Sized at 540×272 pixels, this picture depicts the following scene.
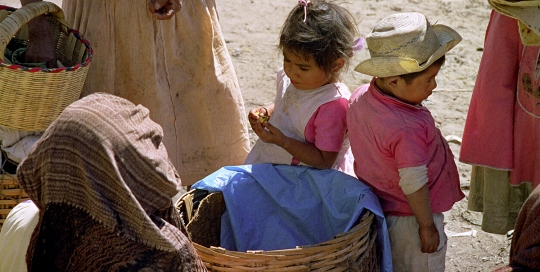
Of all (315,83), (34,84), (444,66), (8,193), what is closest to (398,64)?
(315,83)

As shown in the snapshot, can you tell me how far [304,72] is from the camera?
322 cm

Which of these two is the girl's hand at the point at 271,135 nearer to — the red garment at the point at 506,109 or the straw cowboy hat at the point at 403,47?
the straw cowboy hat at the point at 403,47

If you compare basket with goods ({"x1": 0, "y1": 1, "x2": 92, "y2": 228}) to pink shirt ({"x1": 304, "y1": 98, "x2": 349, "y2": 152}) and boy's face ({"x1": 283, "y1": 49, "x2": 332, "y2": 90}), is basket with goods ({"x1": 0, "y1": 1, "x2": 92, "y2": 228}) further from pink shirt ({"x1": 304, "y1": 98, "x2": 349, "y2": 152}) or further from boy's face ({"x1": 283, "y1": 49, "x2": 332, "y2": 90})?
pink shirt ({"x1": 304, "y1": 98, "x2": 349, "y2": 152})

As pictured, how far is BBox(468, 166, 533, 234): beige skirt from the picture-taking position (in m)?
3.28

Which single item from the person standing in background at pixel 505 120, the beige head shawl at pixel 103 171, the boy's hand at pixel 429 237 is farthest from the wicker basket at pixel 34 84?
the person standing in background at pixel 505 120

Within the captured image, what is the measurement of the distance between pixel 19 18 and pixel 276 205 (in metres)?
1.37

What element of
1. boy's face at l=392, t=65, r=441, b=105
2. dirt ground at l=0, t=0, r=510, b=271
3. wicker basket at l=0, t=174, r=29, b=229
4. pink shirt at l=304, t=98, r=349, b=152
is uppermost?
boy's face at l=392, t=65, r=441, b=105

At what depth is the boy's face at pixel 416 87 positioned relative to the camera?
2.86 metres

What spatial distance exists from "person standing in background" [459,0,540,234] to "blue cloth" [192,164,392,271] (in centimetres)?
64

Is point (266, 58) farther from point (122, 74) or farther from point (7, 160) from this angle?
point (7, 160)

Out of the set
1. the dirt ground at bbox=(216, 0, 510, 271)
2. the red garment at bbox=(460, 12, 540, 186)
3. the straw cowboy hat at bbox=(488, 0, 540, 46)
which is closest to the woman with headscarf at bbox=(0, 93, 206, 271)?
the straw cowboy hat at bbox=(488, 0, 540, 46)

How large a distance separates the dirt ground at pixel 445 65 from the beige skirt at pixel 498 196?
0.64 m

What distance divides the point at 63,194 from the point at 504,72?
6.15ft

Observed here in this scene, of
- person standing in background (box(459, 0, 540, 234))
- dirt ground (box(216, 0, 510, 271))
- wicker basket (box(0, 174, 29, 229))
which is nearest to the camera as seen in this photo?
person standing in background (box(459, 0, 540, 234))
